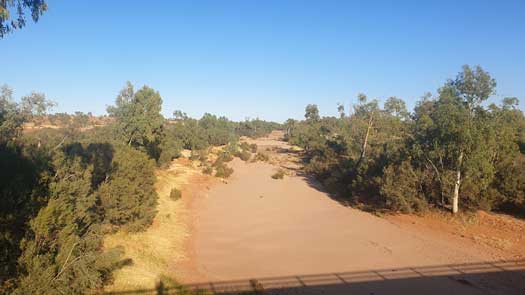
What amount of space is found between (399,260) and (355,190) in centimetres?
1135

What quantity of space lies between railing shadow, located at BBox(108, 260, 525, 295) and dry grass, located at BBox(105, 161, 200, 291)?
100 centimetres

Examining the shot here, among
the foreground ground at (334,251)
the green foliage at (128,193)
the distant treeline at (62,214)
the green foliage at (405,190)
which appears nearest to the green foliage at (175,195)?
the foreground ground at (334,251)

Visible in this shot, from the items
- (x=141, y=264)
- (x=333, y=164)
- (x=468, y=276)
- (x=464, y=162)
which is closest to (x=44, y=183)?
(x=141, y=264)

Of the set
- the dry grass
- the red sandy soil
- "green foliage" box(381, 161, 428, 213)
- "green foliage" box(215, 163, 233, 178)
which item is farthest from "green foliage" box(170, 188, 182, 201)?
"green foliage" box(381, 161, 428, 213)

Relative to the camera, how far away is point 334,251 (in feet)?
46.3

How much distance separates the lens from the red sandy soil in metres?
11.7

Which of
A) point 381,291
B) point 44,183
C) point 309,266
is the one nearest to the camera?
point 44,183

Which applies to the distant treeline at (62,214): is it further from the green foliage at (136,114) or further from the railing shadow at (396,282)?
the green foliage at (136,114)

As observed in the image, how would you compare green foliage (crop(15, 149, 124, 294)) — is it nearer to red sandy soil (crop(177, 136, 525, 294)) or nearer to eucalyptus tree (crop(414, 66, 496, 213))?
red sandy soil (crop(177, 136, 525, 294))

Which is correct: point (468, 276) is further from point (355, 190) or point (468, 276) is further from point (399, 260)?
point (355, 190)

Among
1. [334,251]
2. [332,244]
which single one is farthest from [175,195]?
[334,251]

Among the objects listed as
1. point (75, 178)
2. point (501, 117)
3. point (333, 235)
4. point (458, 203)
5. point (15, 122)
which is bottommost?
point (333, 235)

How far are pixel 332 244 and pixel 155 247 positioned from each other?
8.42 meters

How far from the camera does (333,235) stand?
53.9 feet
